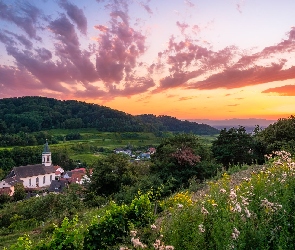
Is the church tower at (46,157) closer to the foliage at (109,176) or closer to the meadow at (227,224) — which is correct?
the foliage at (109,176)

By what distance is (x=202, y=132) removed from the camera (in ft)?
451

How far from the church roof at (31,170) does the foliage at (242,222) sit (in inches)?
2697

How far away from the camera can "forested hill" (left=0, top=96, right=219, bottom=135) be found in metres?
121

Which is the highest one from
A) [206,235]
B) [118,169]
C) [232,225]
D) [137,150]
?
[232,225]

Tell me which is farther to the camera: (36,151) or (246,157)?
(36,151)

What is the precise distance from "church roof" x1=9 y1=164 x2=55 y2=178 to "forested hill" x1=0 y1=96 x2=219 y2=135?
4847cm

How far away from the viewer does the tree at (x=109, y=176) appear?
58.4 ft

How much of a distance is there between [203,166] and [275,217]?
11430 millimetres

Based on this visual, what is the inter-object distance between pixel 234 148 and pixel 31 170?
6206cm

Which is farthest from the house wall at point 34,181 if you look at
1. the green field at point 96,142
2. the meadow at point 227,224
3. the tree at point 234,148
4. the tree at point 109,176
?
the meadow at point 227,224

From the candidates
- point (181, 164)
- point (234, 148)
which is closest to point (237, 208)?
point (181, 164)

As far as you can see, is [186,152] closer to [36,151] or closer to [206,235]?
[206,235]

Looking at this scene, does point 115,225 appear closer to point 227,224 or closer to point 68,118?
point 227,224

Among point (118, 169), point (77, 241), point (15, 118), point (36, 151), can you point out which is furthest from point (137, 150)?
point (77, 241)
